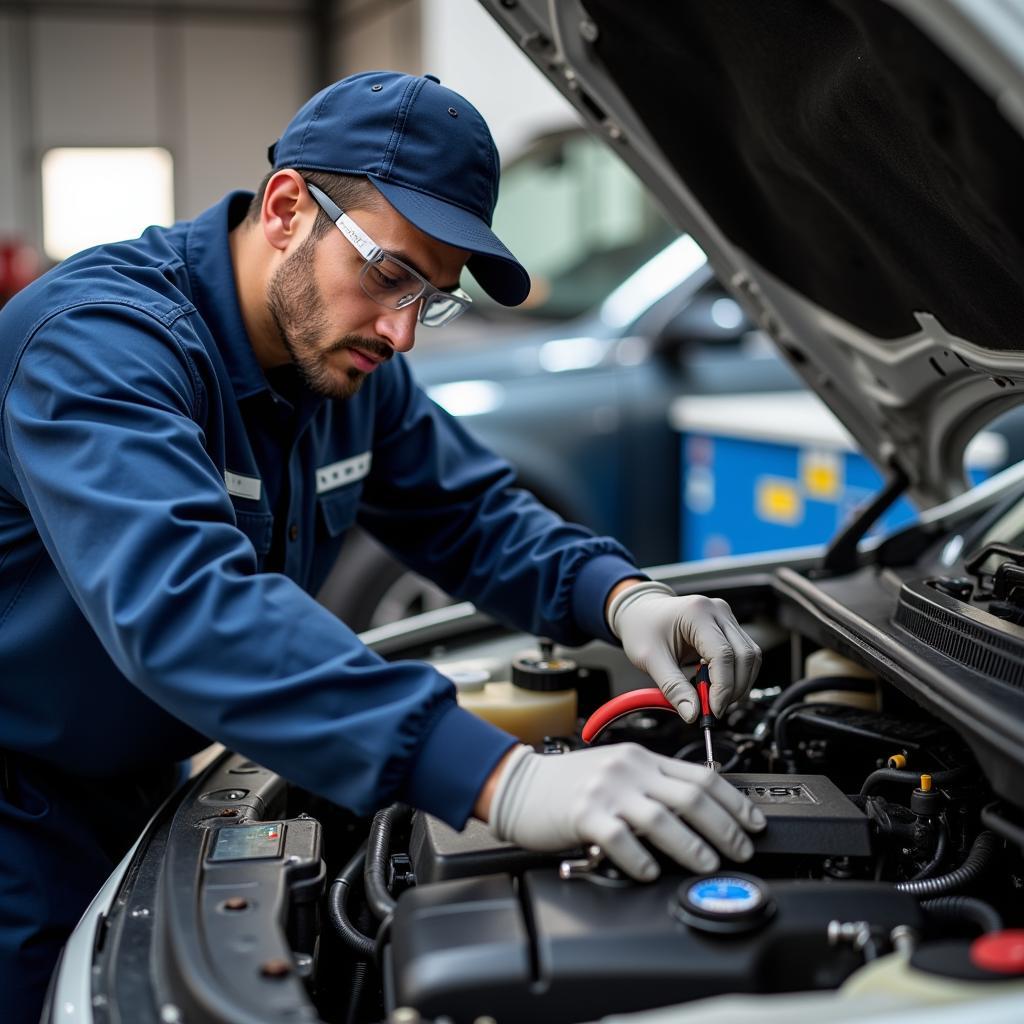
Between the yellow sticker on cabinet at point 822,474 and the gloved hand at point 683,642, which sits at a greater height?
the gloved hand at point 683,642

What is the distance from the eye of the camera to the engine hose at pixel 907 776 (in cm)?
150

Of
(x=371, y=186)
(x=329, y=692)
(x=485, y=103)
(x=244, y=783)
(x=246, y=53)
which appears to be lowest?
(x=244, y=783)

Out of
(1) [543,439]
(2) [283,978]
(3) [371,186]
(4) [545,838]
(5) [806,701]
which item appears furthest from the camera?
(1) [543,439]

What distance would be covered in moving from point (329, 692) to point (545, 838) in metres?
0.25

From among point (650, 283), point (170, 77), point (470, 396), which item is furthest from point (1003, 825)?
point (170, 77)

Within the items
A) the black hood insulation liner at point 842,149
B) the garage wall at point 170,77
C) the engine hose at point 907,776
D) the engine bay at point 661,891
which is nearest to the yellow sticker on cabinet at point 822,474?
the black hood insulation liner at point 842,149

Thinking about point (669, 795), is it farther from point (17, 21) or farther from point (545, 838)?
point (17, 21)

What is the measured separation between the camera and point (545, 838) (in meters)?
1.23

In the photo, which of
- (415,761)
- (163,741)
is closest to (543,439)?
(163,741)

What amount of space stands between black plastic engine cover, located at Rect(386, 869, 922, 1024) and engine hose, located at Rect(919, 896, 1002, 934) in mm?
68

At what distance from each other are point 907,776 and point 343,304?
2.94 feet

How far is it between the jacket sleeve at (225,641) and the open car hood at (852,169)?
728 millimetres

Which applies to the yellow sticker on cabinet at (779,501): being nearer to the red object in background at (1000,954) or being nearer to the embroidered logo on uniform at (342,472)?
the embroidered logo on uniform at (342,472)

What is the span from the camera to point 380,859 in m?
1.48
